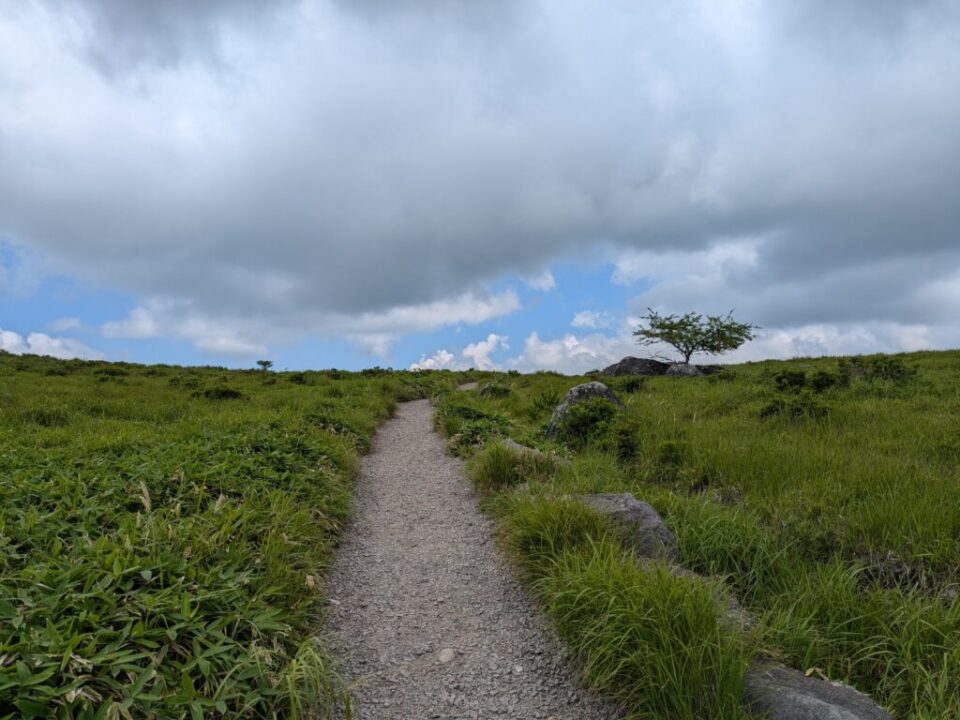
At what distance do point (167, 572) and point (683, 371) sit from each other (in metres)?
25.4

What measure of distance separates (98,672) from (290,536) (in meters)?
2.57

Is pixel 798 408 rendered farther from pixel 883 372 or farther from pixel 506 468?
pixel 883 372

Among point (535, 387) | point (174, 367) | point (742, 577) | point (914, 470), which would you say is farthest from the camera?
point (174, 367)

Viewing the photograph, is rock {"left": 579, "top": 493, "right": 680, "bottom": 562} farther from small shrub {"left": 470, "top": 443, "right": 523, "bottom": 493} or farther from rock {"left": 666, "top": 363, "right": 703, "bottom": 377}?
rock {"left": 666, "top": 363, "right": 703, "bottom": 377}

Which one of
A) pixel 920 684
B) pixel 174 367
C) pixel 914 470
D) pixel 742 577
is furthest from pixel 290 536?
pixel 174 367

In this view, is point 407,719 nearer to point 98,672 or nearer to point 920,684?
point 98,672

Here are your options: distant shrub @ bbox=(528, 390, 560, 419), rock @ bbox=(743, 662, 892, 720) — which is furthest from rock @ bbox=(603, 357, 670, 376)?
rock @ bbox=(743, 662, 892, 720)

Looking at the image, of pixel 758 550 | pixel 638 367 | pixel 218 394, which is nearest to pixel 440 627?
pixel 758 550

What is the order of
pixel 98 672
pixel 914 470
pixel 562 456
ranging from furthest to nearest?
1. pixel 562 456
2. pixel 914 470
3. pixel 98 672

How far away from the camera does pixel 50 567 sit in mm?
3893

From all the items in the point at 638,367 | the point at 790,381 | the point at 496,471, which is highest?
the point at 638,367

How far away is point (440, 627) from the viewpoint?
4.63 m

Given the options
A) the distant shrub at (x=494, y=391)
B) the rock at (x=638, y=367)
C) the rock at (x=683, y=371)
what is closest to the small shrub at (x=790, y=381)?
the distant shrub at (x=494, y=391)

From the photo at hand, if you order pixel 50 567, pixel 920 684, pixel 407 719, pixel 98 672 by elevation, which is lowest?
pixel 407 719
